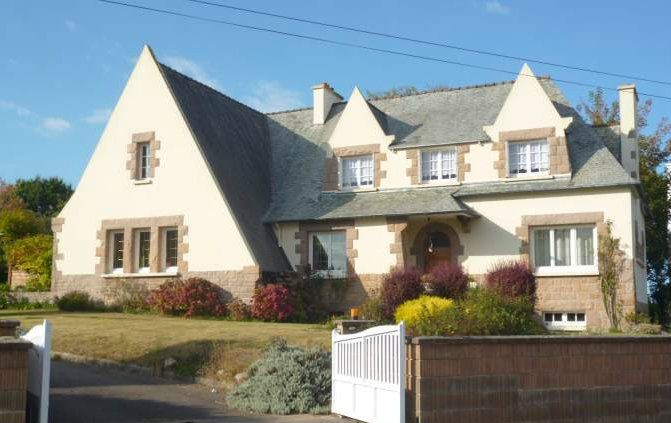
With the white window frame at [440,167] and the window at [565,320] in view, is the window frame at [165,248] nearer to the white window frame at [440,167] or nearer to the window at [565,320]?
the white window frame at [440,167]

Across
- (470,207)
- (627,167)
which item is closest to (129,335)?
(470,207)

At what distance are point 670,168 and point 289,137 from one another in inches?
678

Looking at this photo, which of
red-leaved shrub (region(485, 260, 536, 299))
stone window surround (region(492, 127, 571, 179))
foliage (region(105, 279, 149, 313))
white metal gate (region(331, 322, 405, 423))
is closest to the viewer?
A: white metal gate (region(331, 322, 405, 423))

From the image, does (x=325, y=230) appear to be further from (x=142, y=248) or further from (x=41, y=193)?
(x=41, y=193)

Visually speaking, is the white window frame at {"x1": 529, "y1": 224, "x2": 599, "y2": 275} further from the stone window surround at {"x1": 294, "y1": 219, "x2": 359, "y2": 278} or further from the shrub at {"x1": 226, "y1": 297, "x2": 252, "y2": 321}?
the shrub at {"x1": 226, "y1": 297, "x2": 252, "y2": 321}

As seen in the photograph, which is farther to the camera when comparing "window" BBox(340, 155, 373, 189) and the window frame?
"window" BBox(340, 155, 373, 189)

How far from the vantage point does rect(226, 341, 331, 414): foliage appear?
39.7 ft

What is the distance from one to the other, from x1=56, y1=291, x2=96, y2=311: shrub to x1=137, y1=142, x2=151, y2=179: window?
4360 mm

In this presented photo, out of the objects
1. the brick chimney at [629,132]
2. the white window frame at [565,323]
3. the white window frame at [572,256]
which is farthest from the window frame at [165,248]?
the brick chimney at [629,132]

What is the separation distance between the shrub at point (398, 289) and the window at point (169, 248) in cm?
735

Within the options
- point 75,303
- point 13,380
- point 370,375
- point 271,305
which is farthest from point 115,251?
point 13,380

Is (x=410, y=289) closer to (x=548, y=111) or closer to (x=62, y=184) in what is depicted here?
(x=548, y=111)

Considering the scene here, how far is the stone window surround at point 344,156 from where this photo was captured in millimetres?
25766

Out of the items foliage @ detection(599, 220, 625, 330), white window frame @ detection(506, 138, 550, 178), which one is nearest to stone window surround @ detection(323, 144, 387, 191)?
white window frame @ detection(506, 138, 550, 178)
